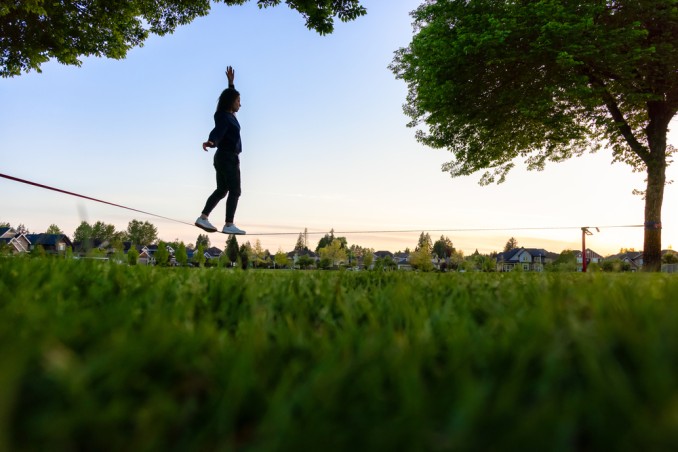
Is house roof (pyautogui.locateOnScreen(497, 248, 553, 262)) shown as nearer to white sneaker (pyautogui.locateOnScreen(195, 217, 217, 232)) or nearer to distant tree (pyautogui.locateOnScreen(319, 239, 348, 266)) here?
distant tree (pyautogui.locateOnScreen(319, 239, 348, 266))

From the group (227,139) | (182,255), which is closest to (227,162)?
(227,139)

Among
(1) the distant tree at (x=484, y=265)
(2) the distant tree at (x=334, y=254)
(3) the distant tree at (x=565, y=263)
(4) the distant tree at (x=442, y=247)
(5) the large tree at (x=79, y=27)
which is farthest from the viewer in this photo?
(4) the distant tree at (x=442, y=247)

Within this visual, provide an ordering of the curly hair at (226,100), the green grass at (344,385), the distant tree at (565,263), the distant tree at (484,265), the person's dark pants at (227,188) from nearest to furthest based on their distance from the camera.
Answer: the green grass at (344,385)
the distant tree at (565,263)
the distant tree at (484,265)
the person's dark pants at (227,188)
the curly hair at (226,100)

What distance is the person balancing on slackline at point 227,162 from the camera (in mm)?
7607

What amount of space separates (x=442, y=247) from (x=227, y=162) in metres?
135

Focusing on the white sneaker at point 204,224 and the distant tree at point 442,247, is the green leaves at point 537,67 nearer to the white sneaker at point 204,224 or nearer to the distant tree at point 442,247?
the white sneaker at point 204,224

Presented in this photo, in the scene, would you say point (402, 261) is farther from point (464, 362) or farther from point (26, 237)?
point (464, 362)

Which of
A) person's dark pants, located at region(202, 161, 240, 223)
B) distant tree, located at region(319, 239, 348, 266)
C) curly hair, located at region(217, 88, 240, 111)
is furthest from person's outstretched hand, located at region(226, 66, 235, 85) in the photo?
distant tree, located at region(319, 239, 348, 266)

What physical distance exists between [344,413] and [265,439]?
18 centimetres

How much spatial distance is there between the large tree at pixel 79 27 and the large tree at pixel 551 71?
1001 centimetres

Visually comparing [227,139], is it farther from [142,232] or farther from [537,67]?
[142,232]

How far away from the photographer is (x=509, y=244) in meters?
155

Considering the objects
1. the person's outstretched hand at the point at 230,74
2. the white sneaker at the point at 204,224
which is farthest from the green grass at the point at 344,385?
the person's outstretched hand at the point at 230,74

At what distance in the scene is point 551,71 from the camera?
16.7 meters
